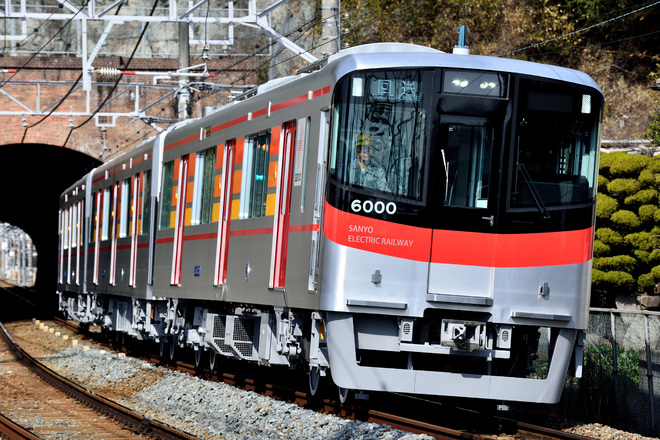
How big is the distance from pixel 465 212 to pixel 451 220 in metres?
0.16

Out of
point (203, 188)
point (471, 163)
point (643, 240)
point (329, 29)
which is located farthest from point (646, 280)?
point (471, 163)

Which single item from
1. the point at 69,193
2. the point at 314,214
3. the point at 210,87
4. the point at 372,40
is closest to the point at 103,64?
the point at 69,193

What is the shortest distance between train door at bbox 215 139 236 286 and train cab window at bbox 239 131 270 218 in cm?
50

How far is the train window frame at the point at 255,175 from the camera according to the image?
11891 millimetres

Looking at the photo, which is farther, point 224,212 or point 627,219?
point 627,219

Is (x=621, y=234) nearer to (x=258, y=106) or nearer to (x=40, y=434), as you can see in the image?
(x=258, y=106)

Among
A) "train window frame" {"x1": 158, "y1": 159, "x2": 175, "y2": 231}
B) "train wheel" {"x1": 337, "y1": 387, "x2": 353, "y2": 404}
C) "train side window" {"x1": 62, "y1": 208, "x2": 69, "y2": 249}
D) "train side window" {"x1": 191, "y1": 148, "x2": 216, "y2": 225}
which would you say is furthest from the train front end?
"train side window" {"x1": 62, "y1": 208, "x2": 69, "y2": 249}

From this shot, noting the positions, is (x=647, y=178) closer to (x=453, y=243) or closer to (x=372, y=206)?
(x=453, y=243)

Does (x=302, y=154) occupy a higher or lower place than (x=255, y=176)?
higher

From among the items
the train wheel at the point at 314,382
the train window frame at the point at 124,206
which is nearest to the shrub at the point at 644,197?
the train wheel at the point at 314,382

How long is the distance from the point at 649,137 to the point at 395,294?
12.4 m

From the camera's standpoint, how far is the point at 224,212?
13125 millimetres

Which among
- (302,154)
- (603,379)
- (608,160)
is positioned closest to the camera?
(302,154)

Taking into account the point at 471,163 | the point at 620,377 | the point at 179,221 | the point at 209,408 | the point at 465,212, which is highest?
the point at 471,163
